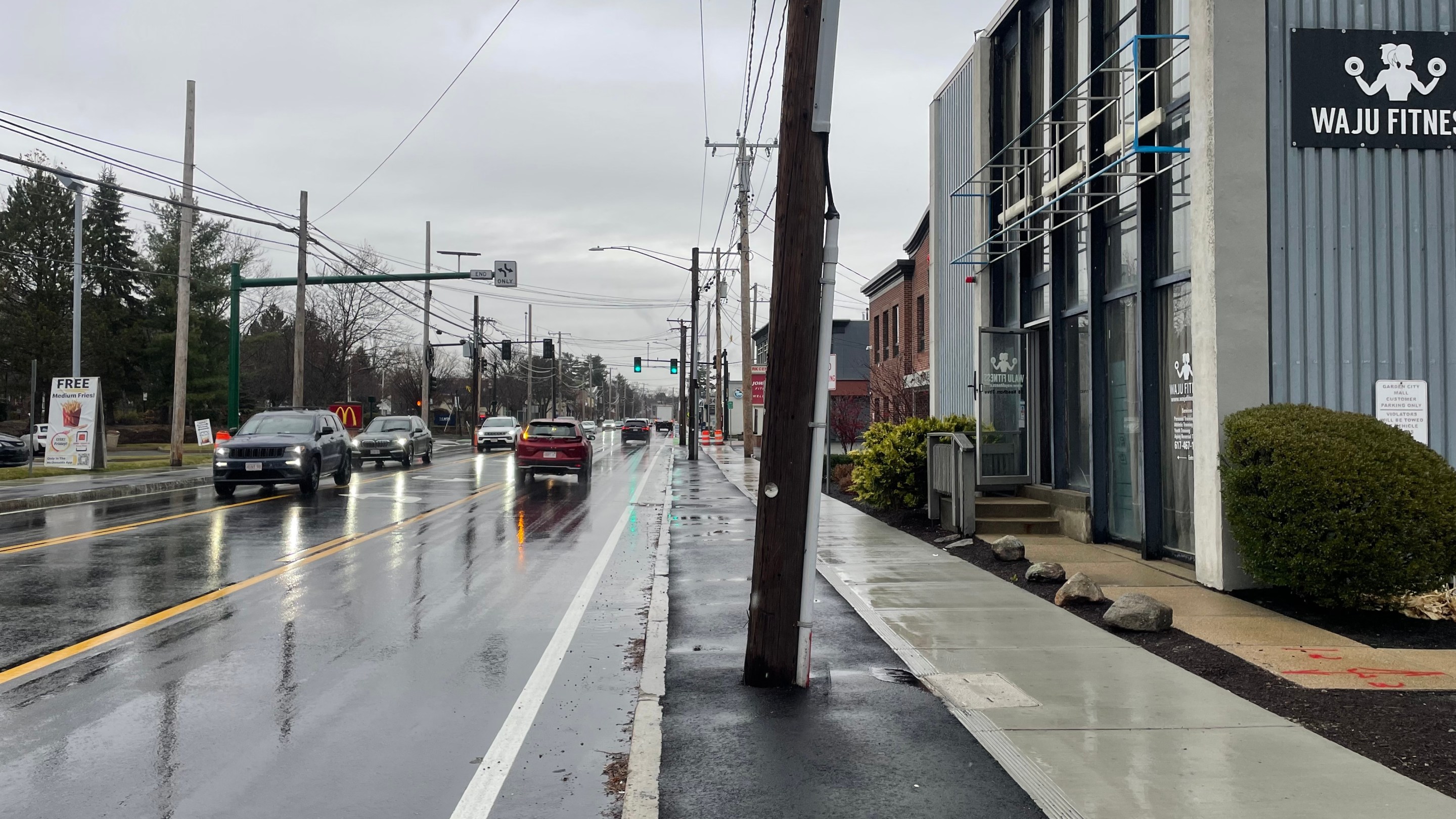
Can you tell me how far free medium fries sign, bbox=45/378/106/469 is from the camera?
94.4 ft

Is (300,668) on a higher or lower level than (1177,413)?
lower

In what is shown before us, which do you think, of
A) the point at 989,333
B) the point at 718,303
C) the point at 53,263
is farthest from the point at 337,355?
the point at 989,333

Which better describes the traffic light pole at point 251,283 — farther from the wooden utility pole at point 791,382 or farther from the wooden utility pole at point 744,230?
the wooden utility pole at point 791,382

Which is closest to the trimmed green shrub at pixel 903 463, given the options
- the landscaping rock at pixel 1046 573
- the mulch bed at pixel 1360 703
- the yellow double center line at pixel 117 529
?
the landscaping rock at pixel 1046 573

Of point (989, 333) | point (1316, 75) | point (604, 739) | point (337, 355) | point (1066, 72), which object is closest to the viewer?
point (604, 739)

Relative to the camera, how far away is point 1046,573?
10188 millimetres

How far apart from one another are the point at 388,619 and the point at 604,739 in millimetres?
3751

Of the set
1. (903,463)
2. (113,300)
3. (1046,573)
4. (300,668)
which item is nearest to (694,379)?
(903,463)

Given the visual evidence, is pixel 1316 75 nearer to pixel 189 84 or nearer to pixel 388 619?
pixel 388 619

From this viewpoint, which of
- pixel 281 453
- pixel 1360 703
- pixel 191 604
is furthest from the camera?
pixel 281 453

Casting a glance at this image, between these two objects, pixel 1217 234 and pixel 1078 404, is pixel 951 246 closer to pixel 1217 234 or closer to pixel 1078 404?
pixel 1078 404

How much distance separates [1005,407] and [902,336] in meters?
20.6

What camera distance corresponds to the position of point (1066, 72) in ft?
46.6

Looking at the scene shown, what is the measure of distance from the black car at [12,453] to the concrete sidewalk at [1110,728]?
121ft
